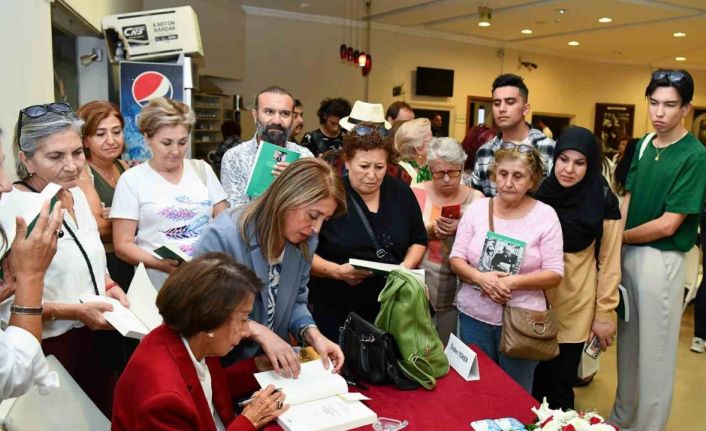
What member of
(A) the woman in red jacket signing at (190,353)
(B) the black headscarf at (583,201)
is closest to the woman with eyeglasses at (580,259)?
(B) the black headscarf at (583,201)

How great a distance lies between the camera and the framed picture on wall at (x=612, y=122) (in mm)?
12857

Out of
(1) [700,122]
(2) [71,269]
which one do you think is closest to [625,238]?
(2) [71,269]

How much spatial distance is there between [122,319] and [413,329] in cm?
95

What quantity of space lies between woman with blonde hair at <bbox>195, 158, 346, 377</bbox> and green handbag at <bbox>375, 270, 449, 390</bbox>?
211 mm

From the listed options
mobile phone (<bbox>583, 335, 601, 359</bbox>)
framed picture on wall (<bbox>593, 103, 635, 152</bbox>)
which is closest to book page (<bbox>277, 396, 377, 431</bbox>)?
mobile phone (<bbox>583, 335, 601, 359</bbox>)

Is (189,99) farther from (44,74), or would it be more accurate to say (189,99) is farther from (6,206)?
(6,206)

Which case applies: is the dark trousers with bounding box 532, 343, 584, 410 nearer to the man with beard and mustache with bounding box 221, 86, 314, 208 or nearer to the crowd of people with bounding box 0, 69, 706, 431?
the crowd of people with bounding box 0, 69, 706, 431

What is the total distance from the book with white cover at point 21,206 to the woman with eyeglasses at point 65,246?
0.19 feet

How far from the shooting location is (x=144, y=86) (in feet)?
13.0

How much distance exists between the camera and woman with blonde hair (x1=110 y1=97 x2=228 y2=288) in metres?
2.39

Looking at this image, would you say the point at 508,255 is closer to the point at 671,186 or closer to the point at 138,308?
the point at 671,186

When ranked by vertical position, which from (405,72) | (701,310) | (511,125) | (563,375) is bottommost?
(701,310)

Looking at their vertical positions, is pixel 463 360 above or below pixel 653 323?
above

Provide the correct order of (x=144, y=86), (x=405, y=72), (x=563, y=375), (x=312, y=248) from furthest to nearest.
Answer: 1. (x=405, y=72)
2. (x=144, y=86)
3. (x=563, y=375)
4. (x=312, y=248)
